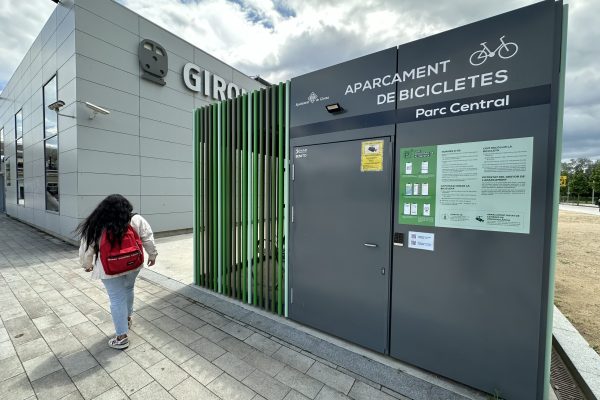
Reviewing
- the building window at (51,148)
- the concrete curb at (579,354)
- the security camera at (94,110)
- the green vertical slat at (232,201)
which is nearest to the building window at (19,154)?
the building window at (51,148)

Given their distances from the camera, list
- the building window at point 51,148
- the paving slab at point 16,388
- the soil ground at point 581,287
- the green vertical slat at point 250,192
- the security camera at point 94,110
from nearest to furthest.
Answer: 1. the paving slab at point 16,388
2. the soil ground at point 581,287
3. the green vertical slat at point 250,192
4. the security camera at point 94,110
5. the building window at point 51,148

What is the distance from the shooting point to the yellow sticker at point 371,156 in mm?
2871

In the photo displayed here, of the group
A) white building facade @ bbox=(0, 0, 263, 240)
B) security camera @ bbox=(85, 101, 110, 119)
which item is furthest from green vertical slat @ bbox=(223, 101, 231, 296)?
white building facade @ bbox=(0, 0, 263, 240)

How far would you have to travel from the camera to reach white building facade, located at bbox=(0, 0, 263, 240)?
7.68 m

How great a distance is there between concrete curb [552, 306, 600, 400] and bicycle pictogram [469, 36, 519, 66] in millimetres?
2919

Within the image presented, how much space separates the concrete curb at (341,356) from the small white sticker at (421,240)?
1.27 meters

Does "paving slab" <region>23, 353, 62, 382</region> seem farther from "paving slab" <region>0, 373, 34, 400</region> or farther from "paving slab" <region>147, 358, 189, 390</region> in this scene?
"paving slab" <region>147, 358, 189, 390</region>

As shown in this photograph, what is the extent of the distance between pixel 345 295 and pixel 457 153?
194cm

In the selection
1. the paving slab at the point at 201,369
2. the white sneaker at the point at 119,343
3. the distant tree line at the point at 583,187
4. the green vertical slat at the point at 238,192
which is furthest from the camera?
the distant tree line at the point at 583,187

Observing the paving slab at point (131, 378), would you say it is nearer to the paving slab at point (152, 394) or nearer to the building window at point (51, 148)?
the paving slab at point (152, 394)

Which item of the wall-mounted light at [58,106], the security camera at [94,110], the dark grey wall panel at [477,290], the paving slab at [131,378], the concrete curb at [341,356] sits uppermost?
the wall-mounted light at [58,106]

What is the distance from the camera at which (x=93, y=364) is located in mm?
2736

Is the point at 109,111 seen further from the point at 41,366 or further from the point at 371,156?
the point at 371,156

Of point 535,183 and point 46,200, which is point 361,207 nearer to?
point 535,183
